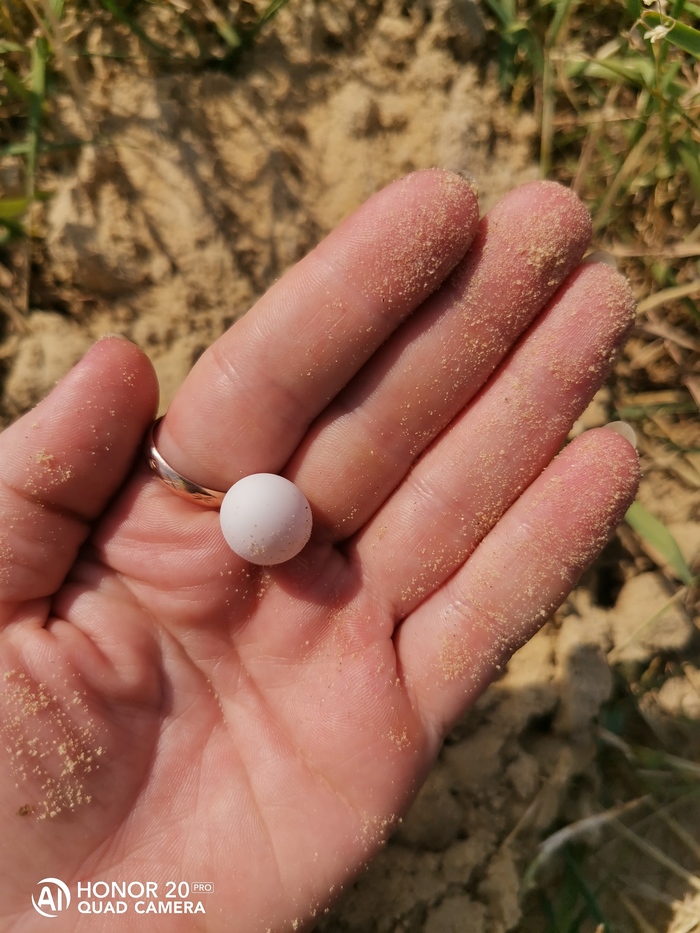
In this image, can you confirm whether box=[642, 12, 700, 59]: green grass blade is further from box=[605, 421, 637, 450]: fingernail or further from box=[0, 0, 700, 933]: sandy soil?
box=[605, 421, 637, 450]: fingernail

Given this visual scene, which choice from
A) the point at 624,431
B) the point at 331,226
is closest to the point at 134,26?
the point at 331,226

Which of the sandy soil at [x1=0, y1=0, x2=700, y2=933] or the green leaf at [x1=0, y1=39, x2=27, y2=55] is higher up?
the green leaf at [x1=0, y1=39, x2=27, y2=55]

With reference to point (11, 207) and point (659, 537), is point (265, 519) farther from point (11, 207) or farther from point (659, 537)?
point (659, 537)

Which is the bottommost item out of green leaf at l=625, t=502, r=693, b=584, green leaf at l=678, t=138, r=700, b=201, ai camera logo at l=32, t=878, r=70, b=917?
ai camera logo at l=32, t=878, r=70, b=917

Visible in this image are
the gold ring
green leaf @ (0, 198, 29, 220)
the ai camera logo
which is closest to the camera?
the ai camera logo

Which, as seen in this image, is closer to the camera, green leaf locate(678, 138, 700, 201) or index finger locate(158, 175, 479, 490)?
index finger locate(158, 175, 479, 490)

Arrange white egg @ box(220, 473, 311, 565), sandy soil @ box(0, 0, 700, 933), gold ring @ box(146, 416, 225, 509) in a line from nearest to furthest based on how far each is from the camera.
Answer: white egg @ box(220, 473, 311, 565) → gold ring @ box(146, 416, 225, 509) → sandy soil @ box(0, 0, 700, 933)

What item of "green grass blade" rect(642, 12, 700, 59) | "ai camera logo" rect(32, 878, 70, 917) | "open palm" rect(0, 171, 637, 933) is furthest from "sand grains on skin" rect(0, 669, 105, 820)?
"green grass blade" rect(642, 12, 700, 59)

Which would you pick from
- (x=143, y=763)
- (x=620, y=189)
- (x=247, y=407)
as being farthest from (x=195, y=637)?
(x=620, y=189)

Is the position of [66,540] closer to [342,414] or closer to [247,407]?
[247,407]
